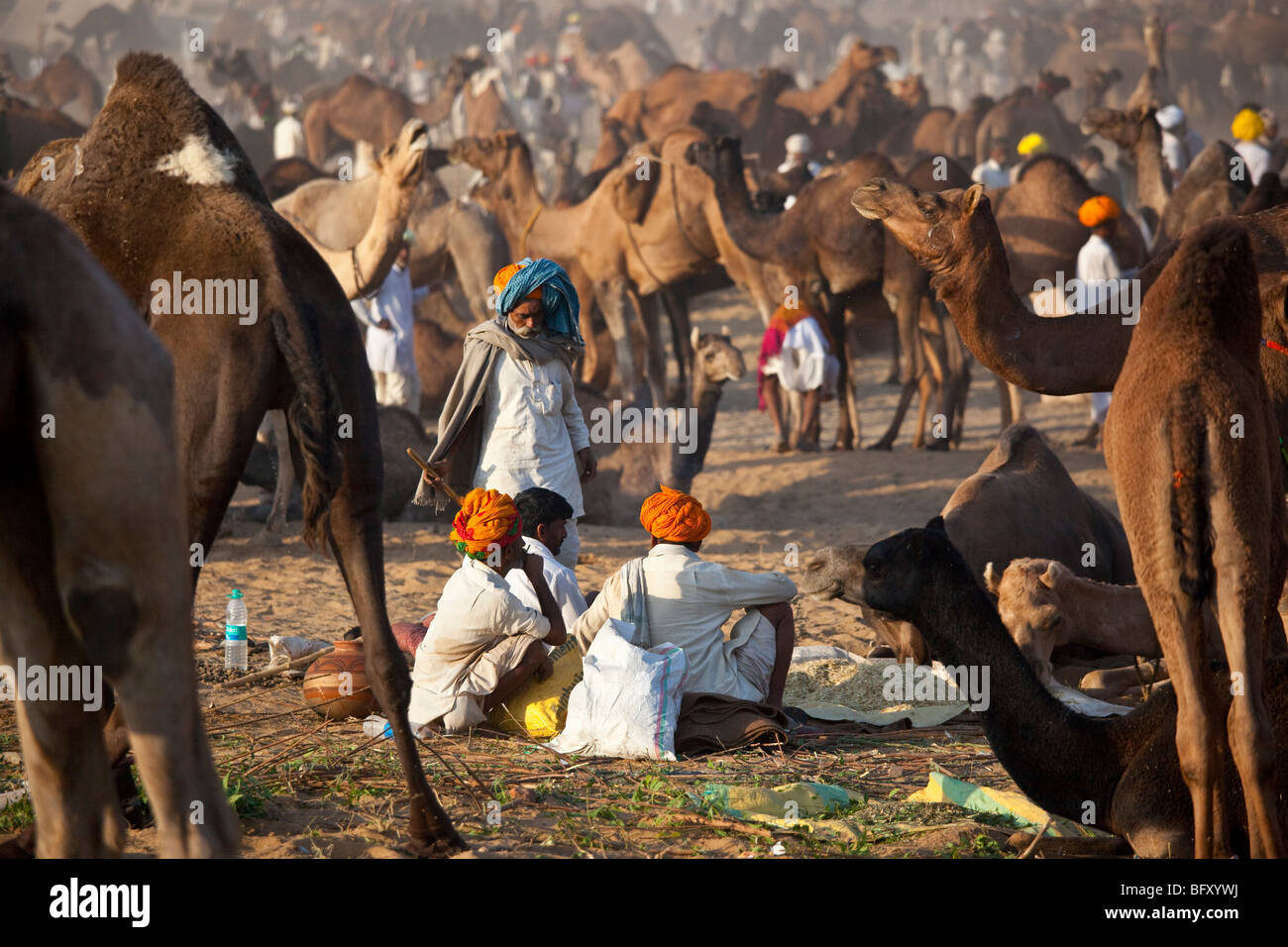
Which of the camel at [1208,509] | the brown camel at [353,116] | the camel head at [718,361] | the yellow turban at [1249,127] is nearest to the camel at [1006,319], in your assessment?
the camel at [1208,509]

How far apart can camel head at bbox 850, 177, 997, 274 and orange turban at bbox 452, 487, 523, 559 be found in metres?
1.77

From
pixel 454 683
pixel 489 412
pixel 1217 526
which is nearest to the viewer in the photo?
pixel 1217 526

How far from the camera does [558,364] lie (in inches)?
271

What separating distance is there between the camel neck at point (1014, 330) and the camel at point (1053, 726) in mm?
811

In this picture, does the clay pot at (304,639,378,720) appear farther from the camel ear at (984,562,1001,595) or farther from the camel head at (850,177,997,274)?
the camel ear at (984,562,1001,595)

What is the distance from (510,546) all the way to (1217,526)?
2.83m

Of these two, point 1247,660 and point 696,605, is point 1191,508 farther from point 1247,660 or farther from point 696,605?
point 696,605

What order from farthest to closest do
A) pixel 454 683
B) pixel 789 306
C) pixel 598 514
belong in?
pixel 789 306
pixel 598 514
pixel 454 683

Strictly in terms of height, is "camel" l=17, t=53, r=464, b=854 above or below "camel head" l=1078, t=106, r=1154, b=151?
below

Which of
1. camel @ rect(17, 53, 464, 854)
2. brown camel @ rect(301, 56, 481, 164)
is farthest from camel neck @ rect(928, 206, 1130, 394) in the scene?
brown camel @ rect(301, 56, 481, 164)

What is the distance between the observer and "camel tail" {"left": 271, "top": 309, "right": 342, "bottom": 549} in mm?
4094
